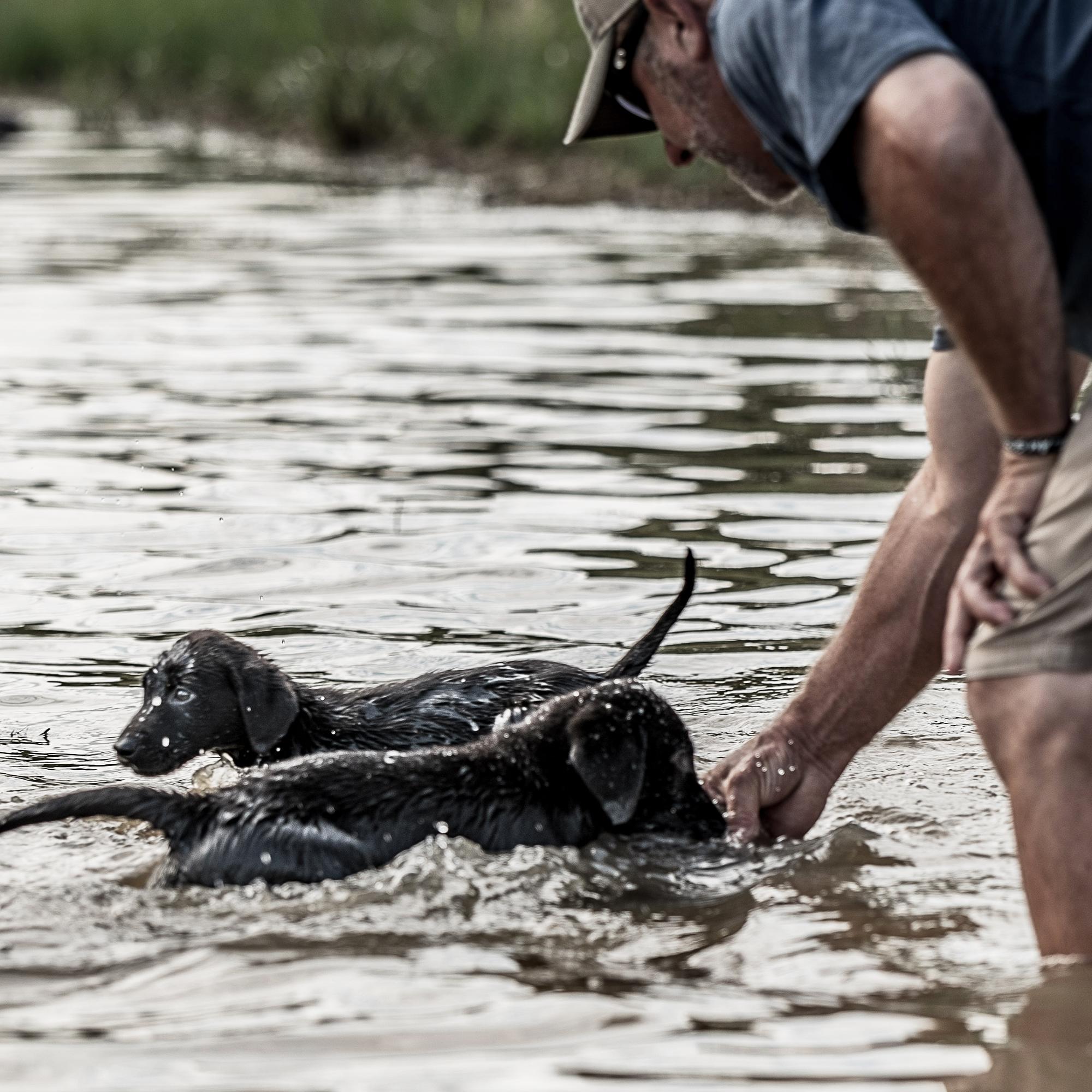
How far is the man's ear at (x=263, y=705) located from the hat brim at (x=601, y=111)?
61.2 inches

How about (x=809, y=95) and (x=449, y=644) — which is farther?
(x=449, y=644)

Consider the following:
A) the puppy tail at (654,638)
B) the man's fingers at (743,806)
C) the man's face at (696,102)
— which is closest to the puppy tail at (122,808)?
the man's fingers at (743,806)

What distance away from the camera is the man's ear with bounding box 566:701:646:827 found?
4.62 meters

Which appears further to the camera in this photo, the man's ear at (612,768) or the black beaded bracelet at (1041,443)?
the man's ear at (612,768)

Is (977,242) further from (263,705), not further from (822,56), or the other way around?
(263,705)

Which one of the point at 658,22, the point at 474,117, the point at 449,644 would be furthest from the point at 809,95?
the point at 474,117

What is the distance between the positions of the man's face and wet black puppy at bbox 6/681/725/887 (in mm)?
1211

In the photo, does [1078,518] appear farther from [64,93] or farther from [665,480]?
[64,93]

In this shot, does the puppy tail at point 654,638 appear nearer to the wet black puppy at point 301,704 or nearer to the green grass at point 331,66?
the wet black puppy at point 301,704

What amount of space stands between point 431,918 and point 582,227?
13.4 m

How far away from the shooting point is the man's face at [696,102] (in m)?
4.05

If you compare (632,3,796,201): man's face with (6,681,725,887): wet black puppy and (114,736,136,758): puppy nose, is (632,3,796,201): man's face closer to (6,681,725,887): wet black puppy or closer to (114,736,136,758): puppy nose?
(6,681,725,887): wet black puppy

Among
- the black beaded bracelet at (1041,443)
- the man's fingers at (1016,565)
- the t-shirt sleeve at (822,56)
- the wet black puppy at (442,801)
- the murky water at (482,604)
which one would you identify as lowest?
the murky water at (482,604)

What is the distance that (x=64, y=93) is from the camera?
31922mm
